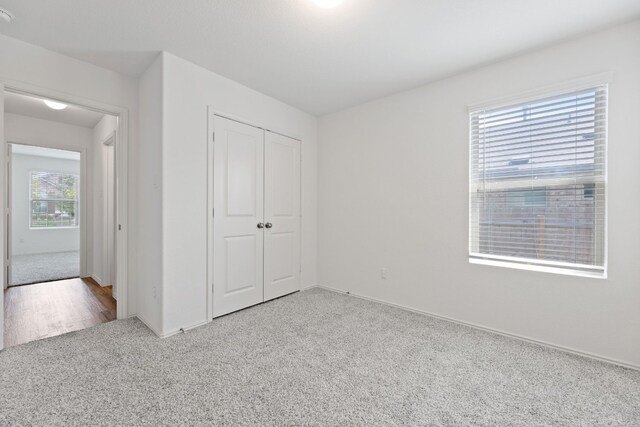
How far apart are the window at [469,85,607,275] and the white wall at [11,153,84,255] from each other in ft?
29.7

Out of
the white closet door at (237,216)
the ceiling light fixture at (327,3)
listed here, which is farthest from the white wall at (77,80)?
the ceiling light fixture at (327,3)

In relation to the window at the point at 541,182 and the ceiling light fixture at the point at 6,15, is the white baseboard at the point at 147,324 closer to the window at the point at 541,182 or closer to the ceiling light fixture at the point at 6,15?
the ceiling light fixture at the point at 6,15

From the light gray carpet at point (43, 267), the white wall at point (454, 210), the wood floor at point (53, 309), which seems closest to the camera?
the white wall at point (454, 210)

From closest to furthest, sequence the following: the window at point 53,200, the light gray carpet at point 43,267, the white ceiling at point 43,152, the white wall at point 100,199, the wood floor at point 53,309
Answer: the wood floor at point 53,309 → the white wall at point 100,199 → the light gray carpet at point 43,267 → the white ceiling at point 43,152 → the window at point 53,200

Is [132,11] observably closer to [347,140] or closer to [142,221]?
[142,221]

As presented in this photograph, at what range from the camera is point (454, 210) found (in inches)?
110

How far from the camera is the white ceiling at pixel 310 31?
1857mm

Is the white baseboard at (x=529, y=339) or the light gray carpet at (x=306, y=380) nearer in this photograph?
the light gray carpet at (x=306, y=380)

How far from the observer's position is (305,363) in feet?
6.66

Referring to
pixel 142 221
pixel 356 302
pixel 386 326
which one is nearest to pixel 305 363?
pixel 386 326

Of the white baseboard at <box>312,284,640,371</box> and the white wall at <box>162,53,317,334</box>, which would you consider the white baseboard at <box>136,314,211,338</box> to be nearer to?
the white wall at <box>162,53,317,334</box>

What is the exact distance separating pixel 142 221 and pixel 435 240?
296 cm

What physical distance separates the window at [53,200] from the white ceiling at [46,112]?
13.4 feet

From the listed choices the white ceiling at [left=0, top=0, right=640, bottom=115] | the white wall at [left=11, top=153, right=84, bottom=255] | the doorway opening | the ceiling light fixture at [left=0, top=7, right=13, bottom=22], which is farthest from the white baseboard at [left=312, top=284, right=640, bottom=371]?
the white wall at [left=11, top=153, right=84, bottom=255]
